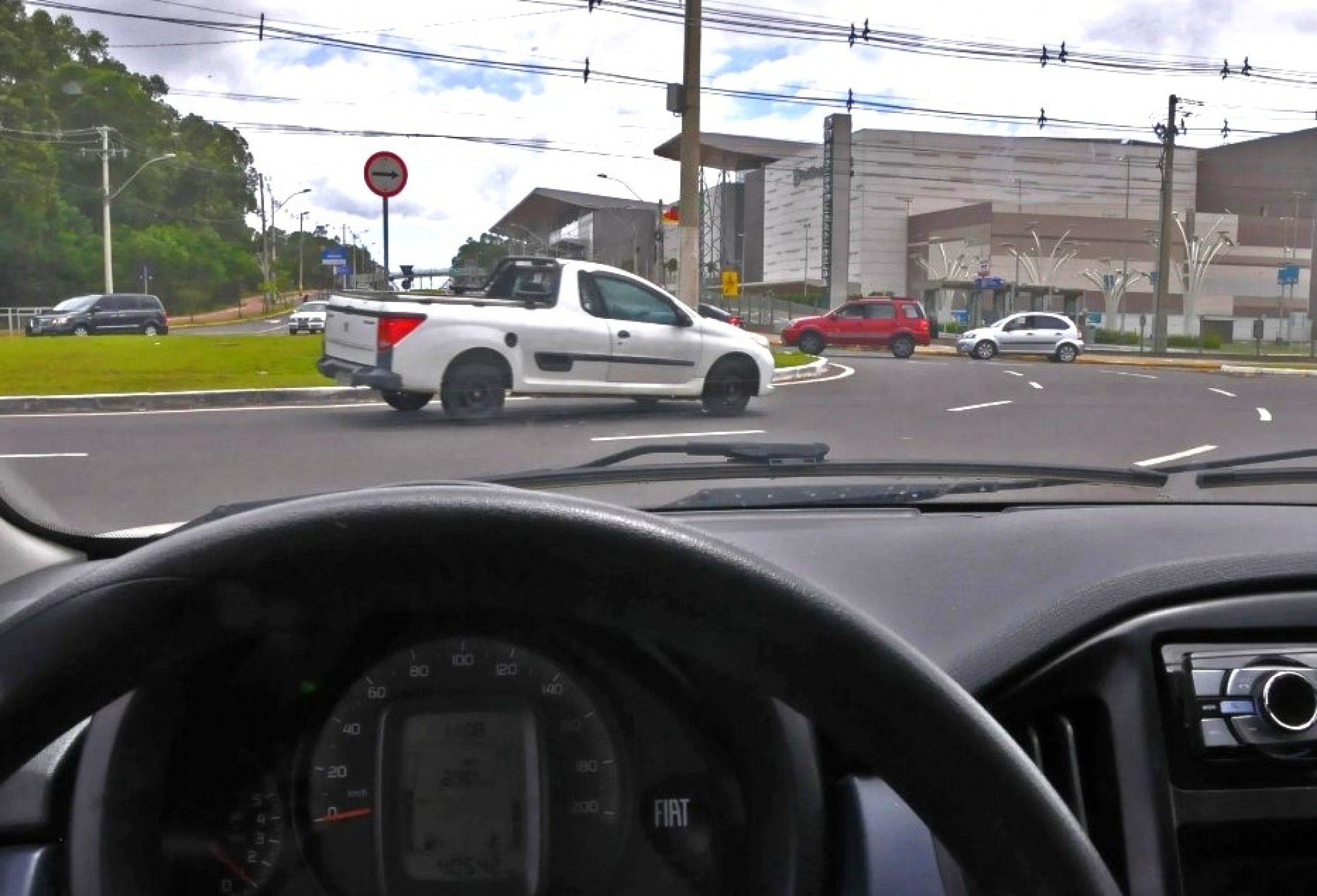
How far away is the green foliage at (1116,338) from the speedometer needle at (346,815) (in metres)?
19.2

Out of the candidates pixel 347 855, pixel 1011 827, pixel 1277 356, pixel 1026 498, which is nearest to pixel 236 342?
pixel 1026 498

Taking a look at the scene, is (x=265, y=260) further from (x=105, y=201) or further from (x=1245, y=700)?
(x=1245, y=700)

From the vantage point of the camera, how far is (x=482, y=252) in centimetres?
439

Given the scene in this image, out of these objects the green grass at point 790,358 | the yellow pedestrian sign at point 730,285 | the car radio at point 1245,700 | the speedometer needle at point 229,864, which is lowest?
the speedometer needle at point 229,864

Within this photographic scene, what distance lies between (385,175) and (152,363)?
1.72 m

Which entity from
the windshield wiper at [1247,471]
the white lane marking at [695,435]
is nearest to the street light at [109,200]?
the white lane marking at [695,435]

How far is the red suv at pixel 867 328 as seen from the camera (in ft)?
38.0

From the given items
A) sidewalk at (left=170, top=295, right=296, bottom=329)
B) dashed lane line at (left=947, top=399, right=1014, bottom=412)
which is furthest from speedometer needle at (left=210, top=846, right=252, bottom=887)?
dashed lane line at (left=947, top=399, right=1014, bottom=412)

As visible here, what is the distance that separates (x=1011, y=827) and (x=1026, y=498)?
202cm

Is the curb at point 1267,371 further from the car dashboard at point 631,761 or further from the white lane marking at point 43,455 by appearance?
the white lane marking at point 43,455

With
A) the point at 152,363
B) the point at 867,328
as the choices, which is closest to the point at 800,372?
the point at 152,363

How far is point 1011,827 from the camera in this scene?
121 centimetres

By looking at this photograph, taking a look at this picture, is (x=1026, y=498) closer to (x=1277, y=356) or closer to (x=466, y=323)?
(x=466, y=323)

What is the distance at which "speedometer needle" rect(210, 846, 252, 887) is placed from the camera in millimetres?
1839
